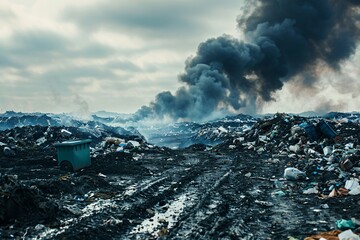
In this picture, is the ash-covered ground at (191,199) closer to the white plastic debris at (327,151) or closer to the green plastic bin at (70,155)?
the white plastic debris at (327,151)

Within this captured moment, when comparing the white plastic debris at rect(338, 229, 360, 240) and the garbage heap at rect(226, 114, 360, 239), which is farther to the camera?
the garbage heap at rect(226, 114, 360, 239)

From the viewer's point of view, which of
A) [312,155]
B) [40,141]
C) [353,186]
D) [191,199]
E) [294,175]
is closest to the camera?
[353,186]

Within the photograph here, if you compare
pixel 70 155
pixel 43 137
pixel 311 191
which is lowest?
pixel 311 191

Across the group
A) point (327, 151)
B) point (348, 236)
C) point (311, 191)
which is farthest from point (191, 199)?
point (327, 151)

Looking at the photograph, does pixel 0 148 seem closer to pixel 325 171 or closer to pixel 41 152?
pixel 41 152

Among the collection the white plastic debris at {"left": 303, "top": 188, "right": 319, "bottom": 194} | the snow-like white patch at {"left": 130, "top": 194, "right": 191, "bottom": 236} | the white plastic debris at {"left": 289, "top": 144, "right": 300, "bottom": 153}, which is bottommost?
the white plastic debris at {"left": 303, "top": 188, "right": 319, "bottom": 194}

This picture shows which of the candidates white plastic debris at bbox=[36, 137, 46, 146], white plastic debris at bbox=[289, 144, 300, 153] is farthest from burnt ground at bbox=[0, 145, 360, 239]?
white plastic debris at bbox=[36, 137, 46, 146]

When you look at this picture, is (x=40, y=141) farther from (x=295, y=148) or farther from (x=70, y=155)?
(x=295, y=148)

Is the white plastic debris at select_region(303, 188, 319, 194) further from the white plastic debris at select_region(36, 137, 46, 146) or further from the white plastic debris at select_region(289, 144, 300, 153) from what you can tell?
the white plastic debris at select_region(36, 137, 46, 146)

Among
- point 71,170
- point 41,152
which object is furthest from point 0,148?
point 71,170
